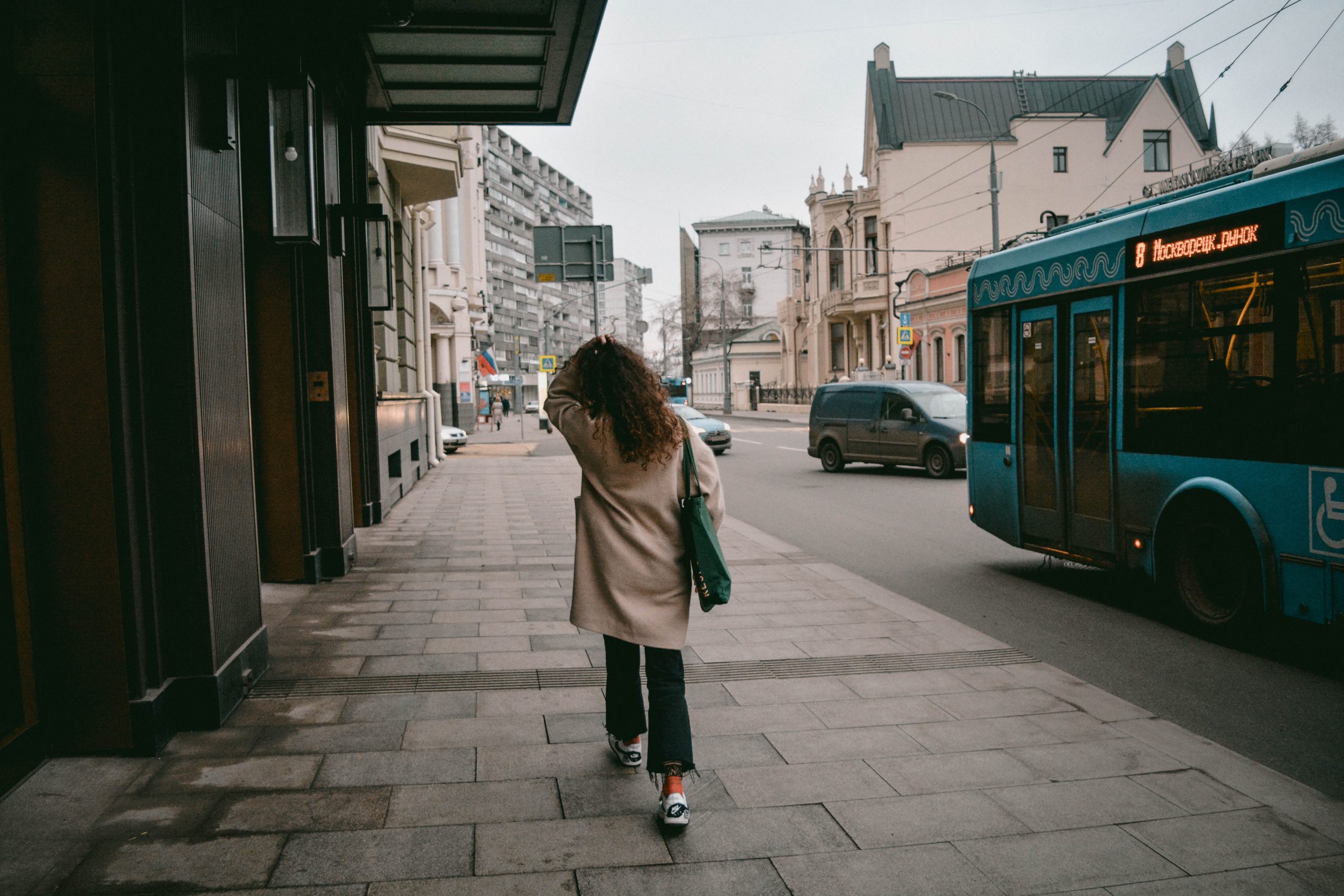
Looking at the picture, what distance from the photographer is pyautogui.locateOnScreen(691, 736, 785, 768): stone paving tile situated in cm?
412

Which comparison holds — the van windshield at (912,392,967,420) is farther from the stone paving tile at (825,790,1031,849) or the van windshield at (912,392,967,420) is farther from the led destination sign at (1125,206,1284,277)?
the stone paving tile at (825,790,1031,849)

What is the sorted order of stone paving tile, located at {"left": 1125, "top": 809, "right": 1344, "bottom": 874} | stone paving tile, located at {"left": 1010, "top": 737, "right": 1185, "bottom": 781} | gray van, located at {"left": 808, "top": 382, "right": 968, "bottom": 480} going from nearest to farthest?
stone paving tile, located at {"left": 1125, "top": 809, "right": 1344, "bottom": 874}
stone paving tile, located at {"left": 1010, "top": 737, "right": 1185, "bottom": 781}
gray van, located at {"left": 808, "top": 382, "right": 968, "bottom": 480}

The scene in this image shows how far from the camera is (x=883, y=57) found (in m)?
53.6

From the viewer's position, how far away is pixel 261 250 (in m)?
7.62

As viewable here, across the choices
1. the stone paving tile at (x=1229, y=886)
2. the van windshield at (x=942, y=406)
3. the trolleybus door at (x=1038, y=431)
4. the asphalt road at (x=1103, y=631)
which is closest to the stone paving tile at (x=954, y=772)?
the stone paving tile at (x=1229, y=886)

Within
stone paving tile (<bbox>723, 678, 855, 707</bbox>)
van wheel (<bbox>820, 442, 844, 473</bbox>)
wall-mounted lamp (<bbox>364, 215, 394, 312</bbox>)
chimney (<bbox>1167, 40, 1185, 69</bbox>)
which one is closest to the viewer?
stone paving tile (<bbox>723, 678, 855, 707</bbox>)

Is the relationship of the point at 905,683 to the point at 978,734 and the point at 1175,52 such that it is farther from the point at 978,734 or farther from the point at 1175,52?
the point at 1175,52

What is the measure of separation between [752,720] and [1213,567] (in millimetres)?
3683

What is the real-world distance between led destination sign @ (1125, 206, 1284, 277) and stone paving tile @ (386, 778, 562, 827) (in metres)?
5.27

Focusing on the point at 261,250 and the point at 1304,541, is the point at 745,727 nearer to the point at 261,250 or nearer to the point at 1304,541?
the point at 1304,541

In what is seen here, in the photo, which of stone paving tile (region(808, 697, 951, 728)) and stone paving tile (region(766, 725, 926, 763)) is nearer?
stone paving tile (region(766, 725, 926, 763))

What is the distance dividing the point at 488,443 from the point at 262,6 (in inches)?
1113

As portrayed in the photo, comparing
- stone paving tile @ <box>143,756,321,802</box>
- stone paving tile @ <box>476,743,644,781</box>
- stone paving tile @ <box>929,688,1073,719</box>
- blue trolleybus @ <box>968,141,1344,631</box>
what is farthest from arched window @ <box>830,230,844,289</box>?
stone paving tile @ <box>143,756,321,802</box>

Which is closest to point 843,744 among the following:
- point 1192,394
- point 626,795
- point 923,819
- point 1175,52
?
point 923,819
